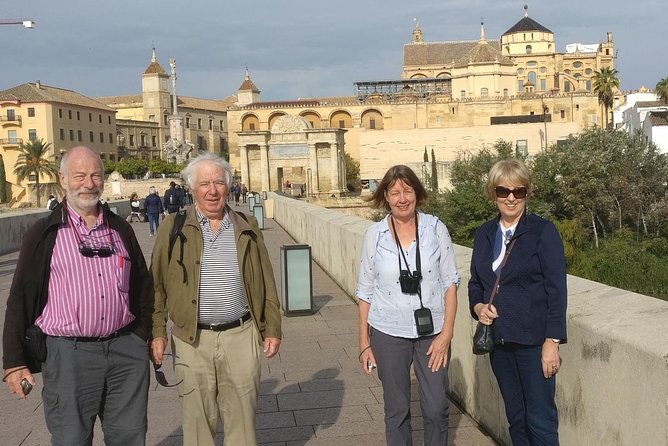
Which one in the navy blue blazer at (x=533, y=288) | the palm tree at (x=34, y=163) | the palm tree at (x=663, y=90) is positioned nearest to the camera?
the navy blue blazer at (x=533, y=288)

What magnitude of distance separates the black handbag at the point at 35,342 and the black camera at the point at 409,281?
174cm

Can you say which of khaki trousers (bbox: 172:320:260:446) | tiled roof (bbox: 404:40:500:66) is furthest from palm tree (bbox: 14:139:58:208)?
khaki trousers (bbox: 172:320:260:446)

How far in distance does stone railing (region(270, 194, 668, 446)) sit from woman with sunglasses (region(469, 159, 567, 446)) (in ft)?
0.62

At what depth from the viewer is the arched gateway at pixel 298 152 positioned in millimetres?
49344

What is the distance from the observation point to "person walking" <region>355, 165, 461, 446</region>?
3.74 metres

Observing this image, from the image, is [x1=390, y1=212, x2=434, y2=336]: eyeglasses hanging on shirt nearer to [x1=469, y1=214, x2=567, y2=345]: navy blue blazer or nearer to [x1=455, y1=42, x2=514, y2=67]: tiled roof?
[x1=469, y1=214, x2=567, y2=345]: navy blue blazer

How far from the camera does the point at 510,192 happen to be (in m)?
3.59

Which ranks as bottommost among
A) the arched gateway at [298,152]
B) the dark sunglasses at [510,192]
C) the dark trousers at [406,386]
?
the dark trousers at [406,386]

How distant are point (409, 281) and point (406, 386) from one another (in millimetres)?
581

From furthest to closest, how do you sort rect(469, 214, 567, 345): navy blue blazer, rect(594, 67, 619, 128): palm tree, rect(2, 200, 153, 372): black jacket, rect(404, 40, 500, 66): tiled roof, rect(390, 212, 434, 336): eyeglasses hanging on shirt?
rect(404, 40, 500, 66): tiled roof < rect(594, 67, 619, 128): palm tree < rect(390, 212, 434, 336): eyeglasses hanging on shirt < rect(2, 200, 153, 372): black jacket < rect(469, 214, 567, 345): navy blue blazer

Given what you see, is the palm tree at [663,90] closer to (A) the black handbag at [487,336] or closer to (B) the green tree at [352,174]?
(B) the green tree at [352,174]

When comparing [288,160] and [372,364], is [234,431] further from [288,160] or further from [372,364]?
[288,160]

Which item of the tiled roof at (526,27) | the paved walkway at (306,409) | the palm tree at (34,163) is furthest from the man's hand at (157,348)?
the tiled roof at (526,27)

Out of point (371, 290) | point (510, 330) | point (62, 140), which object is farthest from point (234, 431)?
point (62, 140)
